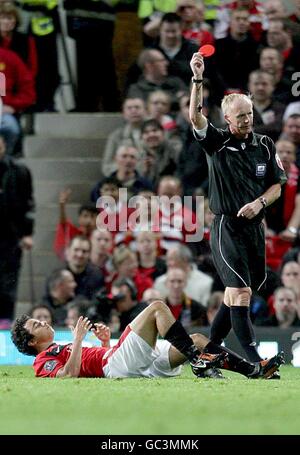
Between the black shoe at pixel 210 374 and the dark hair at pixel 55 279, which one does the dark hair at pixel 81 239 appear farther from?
the black shoe at pixel 210 374

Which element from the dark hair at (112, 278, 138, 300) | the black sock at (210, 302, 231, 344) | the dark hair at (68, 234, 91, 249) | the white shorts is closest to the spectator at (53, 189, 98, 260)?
the dark hair at (68, 234, 91, 249)

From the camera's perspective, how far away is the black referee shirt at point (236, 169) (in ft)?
32.5

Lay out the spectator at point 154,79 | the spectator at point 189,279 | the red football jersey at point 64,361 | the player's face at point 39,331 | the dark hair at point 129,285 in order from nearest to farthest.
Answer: the red football jersey at point 64,361 → the player's face at point 39,331 → the dark hair at point 129,285 → the spectator at point 189,279 → the spectator at point 154,79

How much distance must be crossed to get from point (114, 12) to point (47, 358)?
7.22 m

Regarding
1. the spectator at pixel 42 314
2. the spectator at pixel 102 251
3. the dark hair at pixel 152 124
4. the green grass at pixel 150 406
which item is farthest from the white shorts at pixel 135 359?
the dark hair at pixel 152 124

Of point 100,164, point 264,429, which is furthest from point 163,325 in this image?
point 100,164

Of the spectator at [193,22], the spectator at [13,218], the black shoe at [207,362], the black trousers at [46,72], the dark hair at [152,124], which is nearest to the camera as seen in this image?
the black shoe at [207,362]

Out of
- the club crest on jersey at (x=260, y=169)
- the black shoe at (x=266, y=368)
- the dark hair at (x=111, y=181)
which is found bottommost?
the black shoe at (x=266, y=368)

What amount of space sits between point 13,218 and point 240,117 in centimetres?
576

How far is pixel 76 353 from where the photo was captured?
9.57m

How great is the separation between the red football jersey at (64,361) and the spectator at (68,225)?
4.88 m

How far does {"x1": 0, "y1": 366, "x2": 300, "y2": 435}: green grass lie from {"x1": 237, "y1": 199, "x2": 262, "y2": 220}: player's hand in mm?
1148

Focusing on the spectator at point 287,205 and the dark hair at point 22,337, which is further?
the spectator at point 287,205

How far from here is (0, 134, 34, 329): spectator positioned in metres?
15.0
